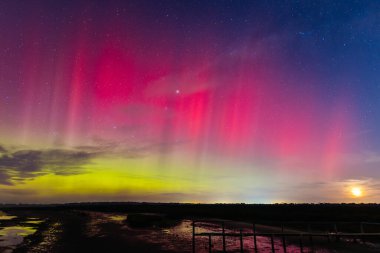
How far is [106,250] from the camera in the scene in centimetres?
2555

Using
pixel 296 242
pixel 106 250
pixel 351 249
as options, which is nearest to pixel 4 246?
pixel 106 250

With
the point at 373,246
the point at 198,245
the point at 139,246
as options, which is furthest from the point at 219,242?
the point at 373,246

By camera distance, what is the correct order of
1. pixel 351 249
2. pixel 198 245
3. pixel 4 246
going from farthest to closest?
pixel 4 246
pixel 198 245
pixel 351 249

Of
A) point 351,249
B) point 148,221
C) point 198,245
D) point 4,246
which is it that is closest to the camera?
point 351,249

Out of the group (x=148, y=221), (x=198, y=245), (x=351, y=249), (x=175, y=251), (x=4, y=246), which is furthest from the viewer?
(x=148, y=221)

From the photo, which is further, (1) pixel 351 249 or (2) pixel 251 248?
(2) pixel 251 248

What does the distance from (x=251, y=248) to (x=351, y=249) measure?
712 centimetres

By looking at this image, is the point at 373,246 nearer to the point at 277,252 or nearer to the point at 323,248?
the point at 323,248

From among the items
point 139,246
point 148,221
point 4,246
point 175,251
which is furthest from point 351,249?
point 148,221

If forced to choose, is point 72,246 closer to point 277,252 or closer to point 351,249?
point 277,252

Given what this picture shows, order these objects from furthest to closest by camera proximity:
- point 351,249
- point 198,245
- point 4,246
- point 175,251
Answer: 1. point 4,246
2. point 198,245
3. point 175,251
4. point 351,249

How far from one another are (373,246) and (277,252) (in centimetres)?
707

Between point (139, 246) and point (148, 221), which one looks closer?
point (139, 246)

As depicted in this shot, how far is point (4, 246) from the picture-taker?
2978 cm
